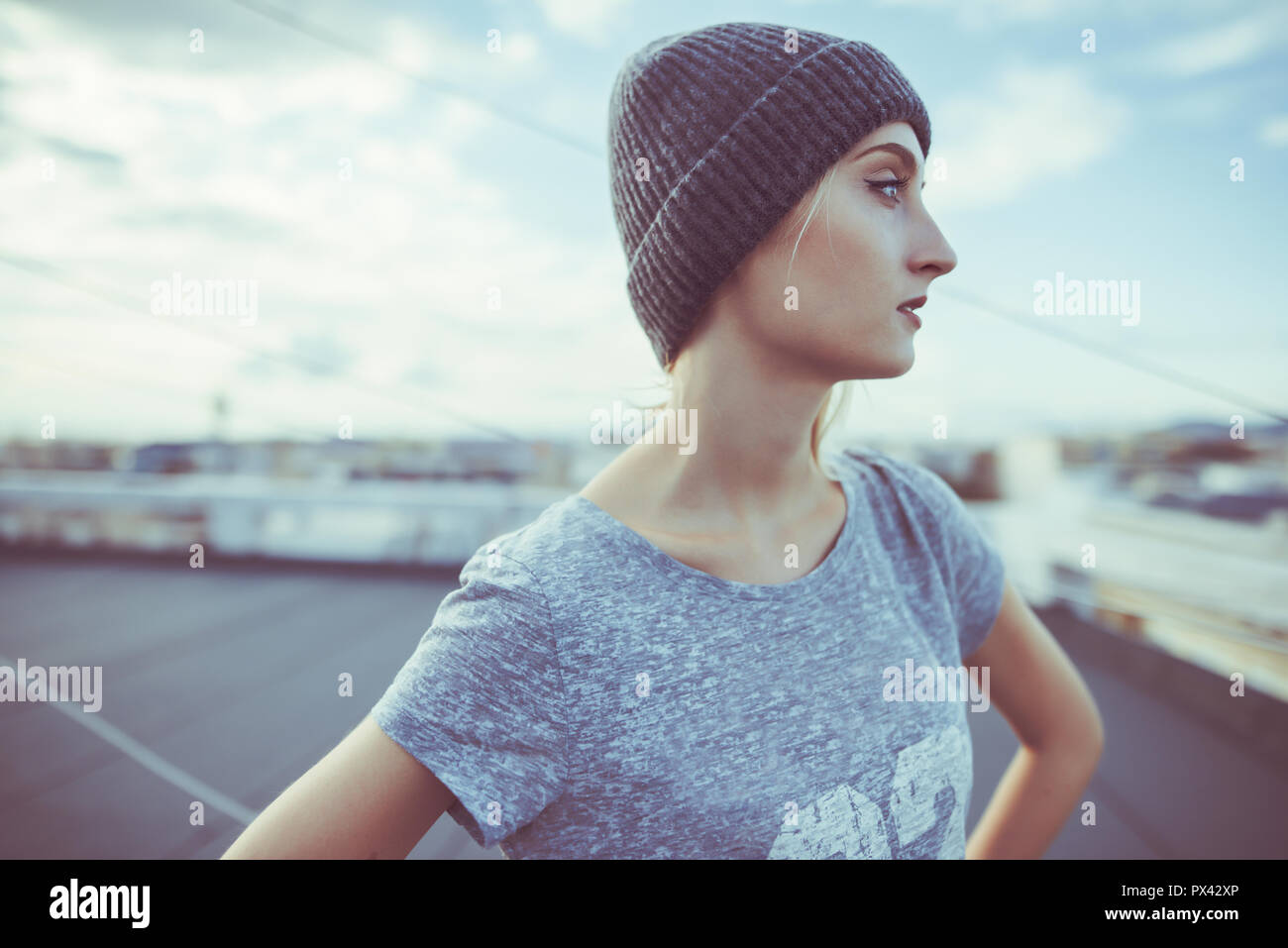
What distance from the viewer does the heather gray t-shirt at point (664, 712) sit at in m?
0.45

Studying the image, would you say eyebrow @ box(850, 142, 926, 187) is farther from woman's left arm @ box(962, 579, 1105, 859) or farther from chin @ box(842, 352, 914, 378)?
woman's left arm @ box(962, 579, 1105, 859)

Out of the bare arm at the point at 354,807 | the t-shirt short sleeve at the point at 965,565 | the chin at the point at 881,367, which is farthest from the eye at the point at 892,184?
the bare arm at the point at 354,807

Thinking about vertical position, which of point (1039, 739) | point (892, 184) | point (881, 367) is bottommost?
point (1039, 739)

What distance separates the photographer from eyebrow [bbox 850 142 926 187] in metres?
0.58

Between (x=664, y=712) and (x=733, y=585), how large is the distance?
12 cm

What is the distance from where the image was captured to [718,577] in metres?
0.57

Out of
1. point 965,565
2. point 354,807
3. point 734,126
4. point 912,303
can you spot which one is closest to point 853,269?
point 912,303

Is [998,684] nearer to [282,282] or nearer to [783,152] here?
[783,152]

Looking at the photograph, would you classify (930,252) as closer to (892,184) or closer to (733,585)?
(892,184)

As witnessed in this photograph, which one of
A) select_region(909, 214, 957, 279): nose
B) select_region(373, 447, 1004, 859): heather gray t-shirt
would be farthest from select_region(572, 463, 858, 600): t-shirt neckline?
select_region(909, 214, 957, 279): nose
